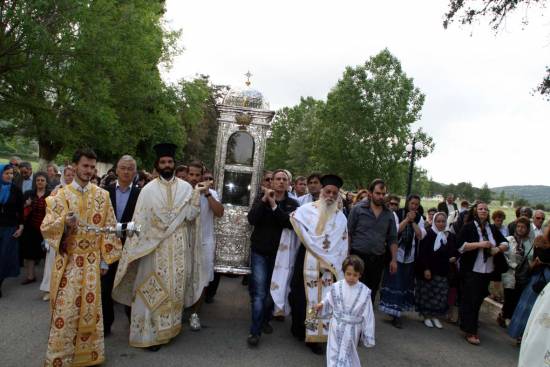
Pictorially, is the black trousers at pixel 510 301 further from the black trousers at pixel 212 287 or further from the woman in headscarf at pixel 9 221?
the woman in headscarf at pixel 9 221

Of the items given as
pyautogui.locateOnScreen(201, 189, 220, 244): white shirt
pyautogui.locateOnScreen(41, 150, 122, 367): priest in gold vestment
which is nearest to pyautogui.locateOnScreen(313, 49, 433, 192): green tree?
pyautogui.locateOnScreen(201, 189, 220, 244): white shirt

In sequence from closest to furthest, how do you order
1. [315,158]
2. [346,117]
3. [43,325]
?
[43,325]
[346,117]
[315,158]

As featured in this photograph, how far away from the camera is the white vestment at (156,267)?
4.68 m

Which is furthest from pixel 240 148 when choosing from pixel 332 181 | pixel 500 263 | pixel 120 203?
pixel 500 263

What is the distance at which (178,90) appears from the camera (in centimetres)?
2658

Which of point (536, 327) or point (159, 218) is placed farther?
point (159, 218)

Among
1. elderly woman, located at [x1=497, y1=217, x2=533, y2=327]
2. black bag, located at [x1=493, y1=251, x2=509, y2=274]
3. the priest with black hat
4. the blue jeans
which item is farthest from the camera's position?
elderly woman, located at [x1=497, y1=217, x2=533, y2=327]

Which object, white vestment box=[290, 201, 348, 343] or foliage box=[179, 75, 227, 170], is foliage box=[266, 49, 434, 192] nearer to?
foliage box=[179, 75, 227, 170]

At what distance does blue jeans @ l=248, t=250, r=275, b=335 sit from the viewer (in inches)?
201

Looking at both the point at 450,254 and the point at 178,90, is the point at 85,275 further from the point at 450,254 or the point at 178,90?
the point at 178,90

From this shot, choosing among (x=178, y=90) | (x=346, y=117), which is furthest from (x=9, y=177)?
(x=346, y=117)

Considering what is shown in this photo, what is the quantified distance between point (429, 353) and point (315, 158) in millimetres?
28004

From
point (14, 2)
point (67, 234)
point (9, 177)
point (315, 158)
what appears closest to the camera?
point (67, 234)

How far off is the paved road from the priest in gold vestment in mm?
427
